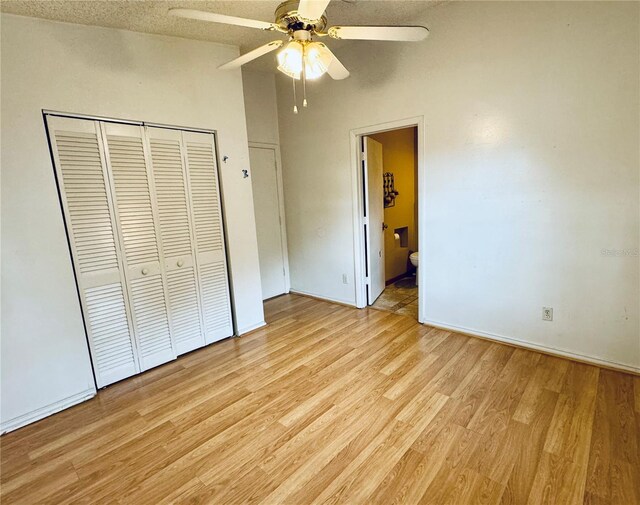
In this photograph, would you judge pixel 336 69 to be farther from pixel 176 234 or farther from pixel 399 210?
pixel 399 210

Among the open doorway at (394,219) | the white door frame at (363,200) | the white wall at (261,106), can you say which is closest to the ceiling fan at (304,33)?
the white door frame at (363,200)

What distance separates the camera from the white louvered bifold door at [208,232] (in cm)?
276

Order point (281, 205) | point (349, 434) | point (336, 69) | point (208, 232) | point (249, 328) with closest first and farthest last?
point (349, 434)
point (336, 69)
point (208, 232)
point (249, 328)
point (281, 205)

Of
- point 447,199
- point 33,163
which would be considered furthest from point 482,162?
point 33,163

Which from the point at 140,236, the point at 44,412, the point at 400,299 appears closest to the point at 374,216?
the point at 400,299

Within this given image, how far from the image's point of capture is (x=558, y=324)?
2.49m

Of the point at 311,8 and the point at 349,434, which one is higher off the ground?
the point at 311,8

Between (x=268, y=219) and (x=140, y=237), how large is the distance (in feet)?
6.39

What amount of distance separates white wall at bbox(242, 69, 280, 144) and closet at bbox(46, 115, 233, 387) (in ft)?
4.24

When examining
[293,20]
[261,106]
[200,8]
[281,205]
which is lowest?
[281,205]

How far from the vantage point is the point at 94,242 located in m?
2.27

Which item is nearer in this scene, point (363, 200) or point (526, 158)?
point (526, 158)

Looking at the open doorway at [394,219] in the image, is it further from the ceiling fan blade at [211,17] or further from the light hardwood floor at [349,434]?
the ceiling fan blade at [211,17]

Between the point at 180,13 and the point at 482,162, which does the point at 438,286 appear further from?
the point at 180,13
